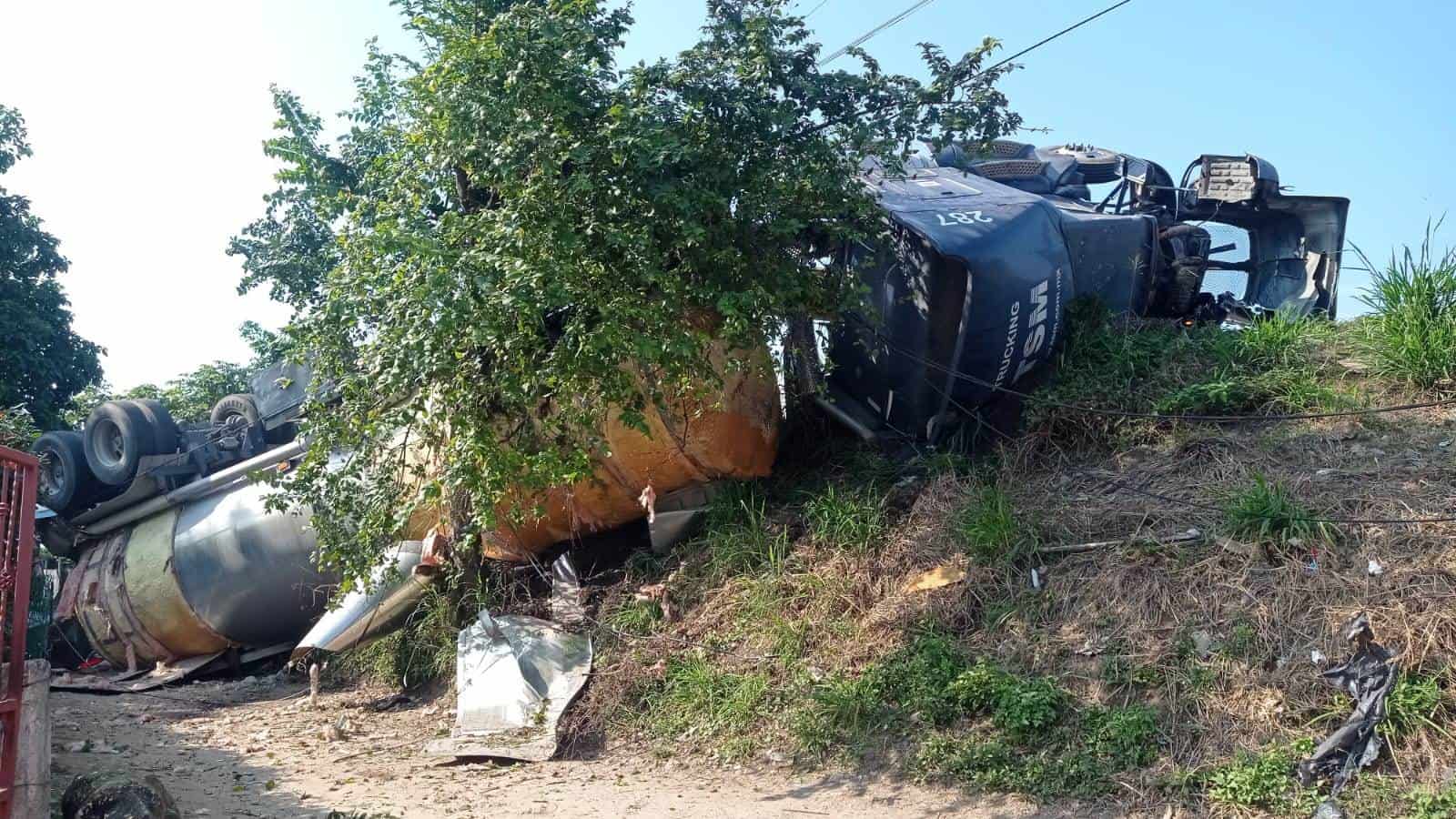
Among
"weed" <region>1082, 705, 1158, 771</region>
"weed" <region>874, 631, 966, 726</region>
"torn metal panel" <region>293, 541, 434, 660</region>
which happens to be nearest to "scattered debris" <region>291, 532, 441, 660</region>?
"torn metal panel" <region>293, 541, 434, 660</region>

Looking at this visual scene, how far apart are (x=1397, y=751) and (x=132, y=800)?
535cm

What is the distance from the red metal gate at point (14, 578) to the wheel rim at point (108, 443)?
6965 mm

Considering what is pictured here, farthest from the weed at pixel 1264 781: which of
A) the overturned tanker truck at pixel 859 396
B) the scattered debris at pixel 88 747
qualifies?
the scattered debris at pixel 88 747

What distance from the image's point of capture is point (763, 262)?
7180mm

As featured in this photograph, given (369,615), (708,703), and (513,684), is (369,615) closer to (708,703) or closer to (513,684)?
(513,684)

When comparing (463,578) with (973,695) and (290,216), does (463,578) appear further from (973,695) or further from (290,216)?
(290,216)

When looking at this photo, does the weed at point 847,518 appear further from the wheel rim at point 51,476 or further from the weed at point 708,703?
the wheel rim at point 51,476

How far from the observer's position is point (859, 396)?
828 centimetres

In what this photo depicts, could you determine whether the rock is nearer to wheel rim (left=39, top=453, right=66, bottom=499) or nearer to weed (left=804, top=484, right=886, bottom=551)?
weed (left=804, top=484, right=886, bottom=551)

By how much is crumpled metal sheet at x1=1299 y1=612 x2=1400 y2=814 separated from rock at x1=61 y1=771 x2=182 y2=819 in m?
4.87

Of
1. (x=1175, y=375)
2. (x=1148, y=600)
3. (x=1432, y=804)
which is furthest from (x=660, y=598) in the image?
(x=1432, y=804)

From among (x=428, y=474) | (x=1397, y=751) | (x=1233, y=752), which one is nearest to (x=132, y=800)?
(x=428, y=474)

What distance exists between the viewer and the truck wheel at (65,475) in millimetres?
10898

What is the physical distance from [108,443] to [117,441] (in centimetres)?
15
